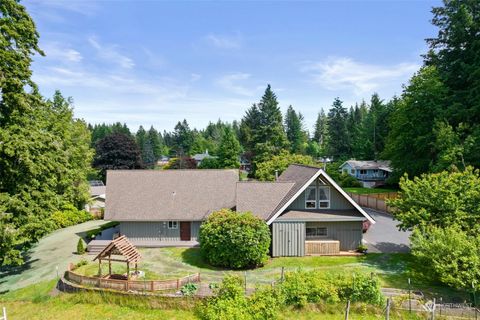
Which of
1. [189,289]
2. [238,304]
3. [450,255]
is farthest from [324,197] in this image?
[189,289]

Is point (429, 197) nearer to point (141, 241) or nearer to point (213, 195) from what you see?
point (213, 195)

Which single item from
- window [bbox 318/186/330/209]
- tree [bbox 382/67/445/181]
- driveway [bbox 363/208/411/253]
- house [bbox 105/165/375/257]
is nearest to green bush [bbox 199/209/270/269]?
house [bbox 105/165/375/257]

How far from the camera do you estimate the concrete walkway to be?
21.7m

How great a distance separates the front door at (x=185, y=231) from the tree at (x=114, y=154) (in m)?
39.0

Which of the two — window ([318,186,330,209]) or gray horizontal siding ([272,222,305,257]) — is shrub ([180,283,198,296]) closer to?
gray horizontal siding ([272,222,305,257])

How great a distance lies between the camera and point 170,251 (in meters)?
25.7

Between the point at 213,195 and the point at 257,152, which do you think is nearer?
the point at 213,195

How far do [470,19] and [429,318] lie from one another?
109 ft

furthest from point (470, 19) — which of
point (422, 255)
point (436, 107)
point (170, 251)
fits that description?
point (170, 251)

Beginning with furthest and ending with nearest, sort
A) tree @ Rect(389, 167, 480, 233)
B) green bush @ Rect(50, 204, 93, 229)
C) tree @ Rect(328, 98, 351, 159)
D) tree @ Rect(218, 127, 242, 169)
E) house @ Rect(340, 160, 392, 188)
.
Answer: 1. tree @ Rect(328, 98, 351, 159)
2. tree @ Rect(218, 127, 242, 169)
3. house @ Rect(340, 160, 392, 188)
4. green bush @ Rect(50, 204, 93, 229)
5. tree @ Rect(389, 167, 480, 233)

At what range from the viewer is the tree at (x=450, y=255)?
15.1 meters

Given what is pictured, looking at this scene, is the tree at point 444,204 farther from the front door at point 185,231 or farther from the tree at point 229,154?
the tree at point 229,154

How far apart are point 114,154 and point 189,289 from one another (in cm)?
5051

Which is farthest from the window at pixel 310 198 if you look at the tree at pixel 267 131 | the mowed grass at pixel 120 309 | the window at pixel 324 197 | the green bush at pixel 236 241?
the tree at pixel 267 131
